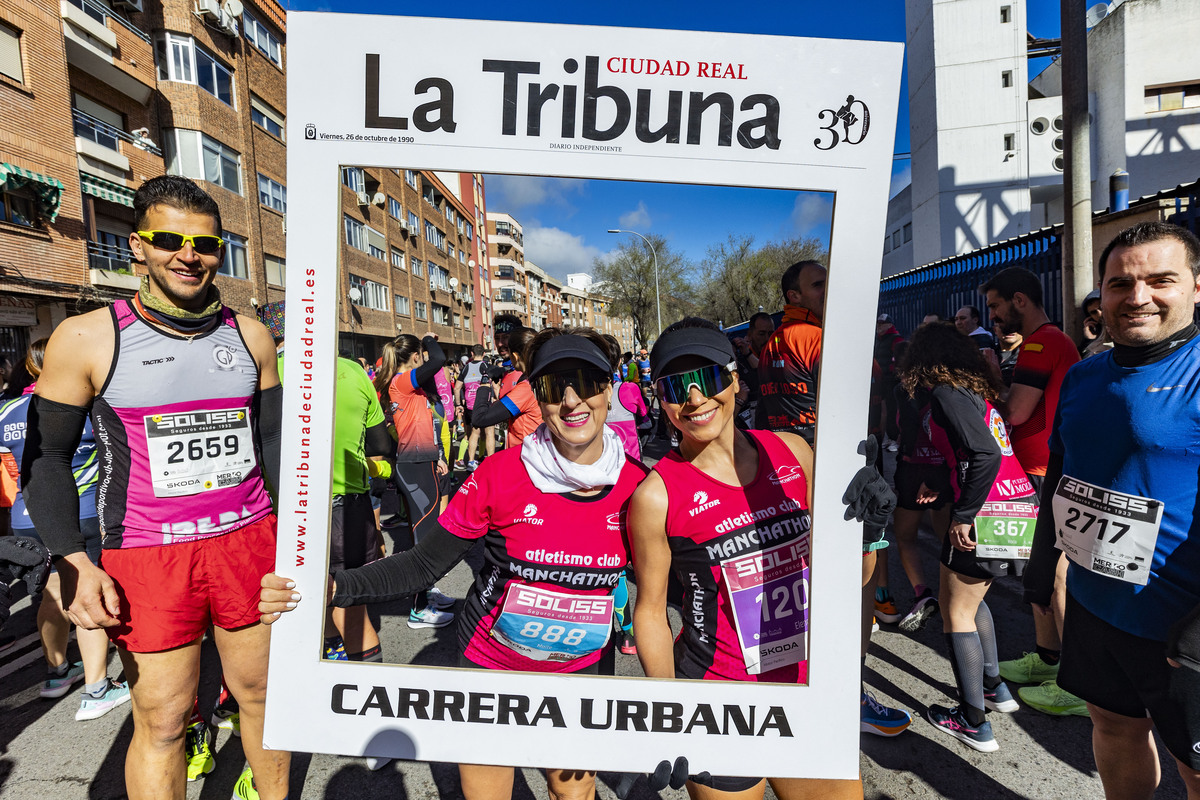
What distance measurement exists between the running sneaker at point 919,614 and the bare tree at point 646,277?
321 cm

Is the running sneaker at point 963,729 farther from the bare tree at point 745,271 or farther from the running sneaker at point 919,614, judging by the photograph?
the bare tree at point 745,271

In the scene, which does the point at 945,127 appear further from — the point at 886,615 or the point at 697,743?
the point at 697,743

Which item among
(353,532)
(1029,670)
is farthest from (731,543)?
(1029,670)

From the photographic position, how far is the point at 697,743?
4.80 feet

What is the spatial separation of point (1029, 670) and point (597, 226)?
3405 millimetres

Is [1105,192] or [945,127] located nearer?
[1105,192]

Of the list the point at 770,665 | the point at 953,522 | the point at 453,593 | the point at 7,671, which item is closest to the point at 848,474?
the point at 770,665

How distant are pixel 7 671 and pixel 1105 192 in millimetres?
27980

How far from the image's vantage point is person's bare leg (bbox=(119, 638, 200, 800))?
182 centimetres

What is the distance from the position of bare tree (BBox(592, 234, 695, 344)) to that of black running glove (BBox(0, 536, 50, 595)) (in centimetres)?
176

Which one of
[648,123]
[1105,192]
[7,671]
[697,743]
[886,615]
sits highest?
[1105,192]

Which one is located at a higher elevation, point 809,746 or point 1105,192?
point 1105,192

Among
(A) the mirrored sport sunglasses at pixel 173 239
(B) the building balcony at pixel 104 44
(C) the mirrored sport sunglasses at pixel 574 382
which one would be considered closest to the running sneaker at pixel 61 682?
(A) the mirrored sport sunglasses at pixel 173 239

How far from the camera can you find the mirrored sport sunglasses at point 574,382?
5.40ft
